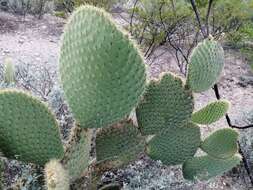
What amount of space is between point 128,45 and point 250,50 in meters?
6.02

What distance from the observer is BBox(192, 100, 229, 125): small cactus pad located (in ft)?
8.14

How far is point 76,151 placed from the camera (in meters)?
1.99

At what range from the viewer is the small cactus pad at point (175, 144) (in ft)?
7.86

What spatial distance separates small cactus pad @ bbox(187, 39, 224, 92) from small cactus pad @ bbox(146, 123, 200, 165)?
290 mm

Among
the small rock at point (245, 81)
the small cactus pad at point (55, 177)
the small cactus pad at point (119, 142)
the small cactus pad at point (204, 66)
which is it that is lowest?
the small rock at point (245, 81)

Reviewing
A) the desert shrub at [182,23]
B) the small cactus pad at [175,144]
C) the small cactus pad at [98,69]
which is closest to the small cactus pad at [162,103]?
the small cactus pad at [175,144]

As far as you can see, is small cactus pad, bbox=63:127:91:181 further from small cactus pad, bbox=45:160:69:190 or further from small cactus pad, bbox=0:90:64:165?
small cactus pad, bbox=45:160:69:190

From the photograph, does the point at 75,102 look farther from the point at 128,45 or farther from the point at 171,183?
the point at 171,183

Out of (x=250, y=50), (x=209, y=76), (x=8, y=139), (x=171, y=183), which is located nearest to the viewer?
(x=8, y=139)

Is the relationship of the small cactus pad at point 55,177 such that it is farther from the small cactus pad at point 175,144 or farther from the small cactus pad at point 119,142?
the small cactus pad at point 175,144

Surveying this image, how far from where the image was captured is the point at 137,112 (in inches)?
87.7

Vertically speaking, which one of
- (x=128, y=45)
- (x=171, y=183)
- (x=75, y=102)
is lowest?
(x=171, y=183)

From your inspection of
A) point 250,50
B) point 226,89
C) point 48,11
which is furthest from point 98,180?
point 48,11

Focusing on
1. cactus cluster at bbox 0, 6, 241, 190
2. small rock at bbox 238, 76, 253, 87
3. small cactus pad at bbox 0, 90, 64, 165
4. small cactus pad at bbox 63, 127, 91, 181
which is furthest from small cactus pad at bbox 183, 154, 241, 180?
small rock at bbox 238, 76, 253, 87
